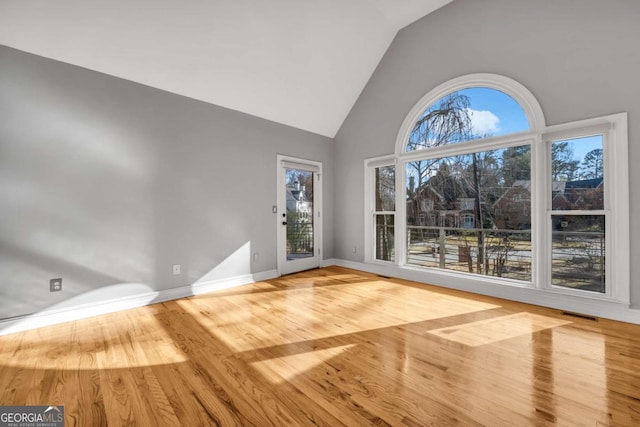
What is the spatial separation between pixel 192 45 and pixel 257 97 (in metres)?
1.09

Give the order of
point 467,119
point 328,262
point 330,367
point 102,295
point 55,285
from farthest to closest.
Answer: point 328,262, point 467,119, point 102,295, point 55,285, point 330,367

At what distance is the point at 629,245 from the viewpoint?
2621 millimetres

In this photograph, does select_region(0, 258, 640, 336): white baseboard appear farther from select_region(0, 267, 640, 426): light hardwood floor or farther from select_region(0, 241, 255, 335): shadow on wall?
select_region(0, 267, 640, 426): light hardwood floor

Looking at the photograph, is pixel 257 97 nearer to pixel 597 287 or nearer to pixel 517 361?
pixel 517 361

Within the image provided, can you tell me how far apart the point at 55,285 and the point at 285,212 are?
2.94 meters

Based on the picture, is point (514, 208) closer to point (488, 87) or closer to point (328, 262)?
point (488, 87)

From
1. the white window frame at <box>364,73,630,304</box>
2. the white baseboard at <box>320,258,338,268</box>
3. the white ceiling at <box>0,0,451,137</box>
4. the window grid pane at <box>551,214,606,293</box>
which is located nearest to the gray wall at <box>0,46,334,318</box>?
the white ceiling at <box>0,0,451,137</box>

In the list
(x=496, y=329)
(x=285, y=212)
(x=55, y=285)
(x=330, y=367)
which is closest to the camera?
(x=330, y=367)

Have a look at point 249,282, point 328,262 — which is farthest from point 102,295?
point 328,262

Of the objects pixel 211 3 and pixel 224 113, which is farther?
pixel 224 113

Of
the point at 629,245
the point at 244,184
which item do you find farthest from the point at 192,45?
the point at 629,245

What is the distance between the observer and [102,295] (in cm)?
292

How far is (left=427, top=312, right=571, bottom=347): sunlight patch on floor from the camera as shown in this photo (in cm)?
233

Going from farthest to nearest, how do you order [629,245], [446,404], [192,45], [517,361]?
[192,45] < [629,245] < [517,361] < [446,404]
